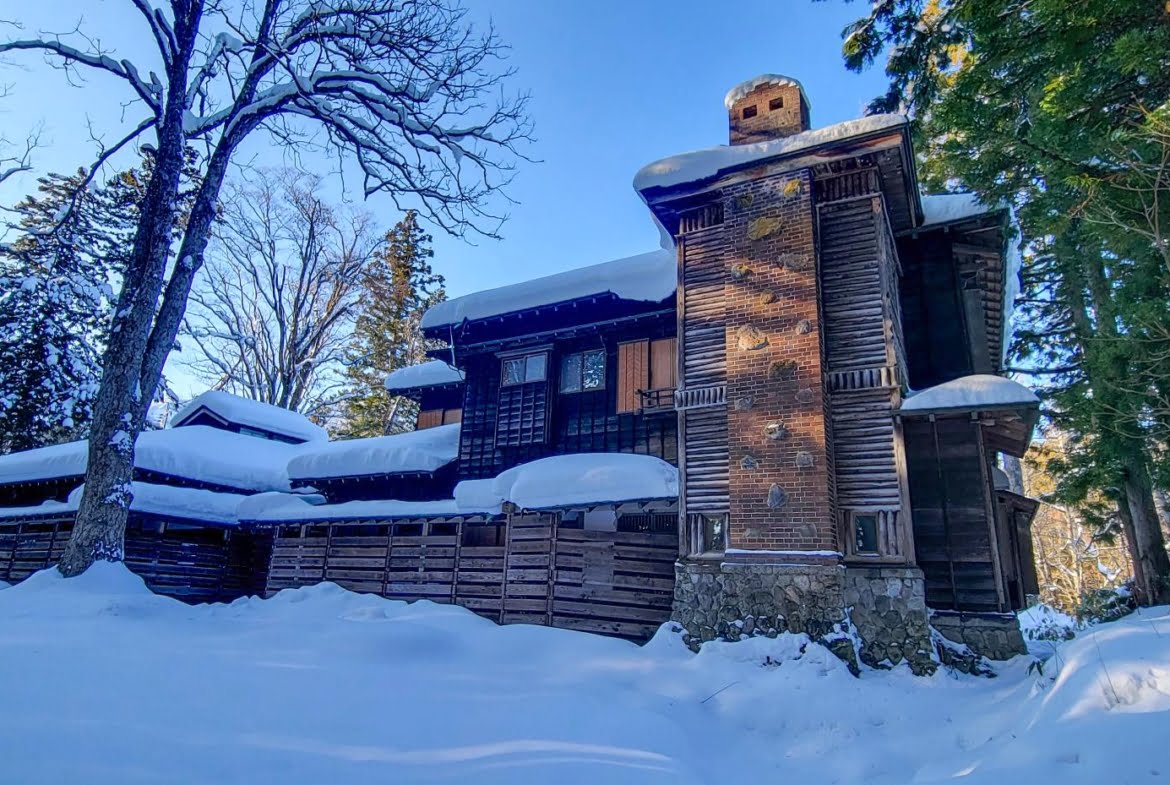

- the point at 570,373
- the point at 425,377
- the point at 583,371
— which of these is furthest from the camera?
the point at 425,377

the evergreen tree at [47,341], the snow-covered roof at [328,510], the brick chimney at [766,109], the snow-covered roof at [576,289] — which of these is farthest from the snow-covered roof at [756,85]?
the evergreen tree at [47,341]

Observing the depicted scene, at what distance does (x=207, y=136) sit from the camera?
1305 centimetres

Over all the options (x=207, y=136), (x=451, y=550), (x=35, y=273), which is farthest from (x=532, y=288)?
(x=35, y=273)

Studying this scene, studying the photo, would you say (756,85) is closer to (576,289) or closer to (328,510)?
(576,289)

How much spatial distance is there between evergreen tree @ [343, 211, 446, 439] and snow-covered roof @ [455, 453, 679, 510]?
16.4 meters

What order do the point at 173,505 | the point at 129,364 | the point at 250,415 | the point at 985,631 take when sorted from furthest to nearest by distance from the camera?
the point at 250,415
the point at 173,505
the point at 129,364
the point at 985,631

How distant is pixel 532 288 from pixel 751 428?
699 centimetres

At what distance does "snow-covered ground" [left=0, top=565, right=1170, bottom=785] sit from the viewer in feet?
13.7

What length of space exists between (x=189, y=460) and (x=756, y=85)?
728 inches

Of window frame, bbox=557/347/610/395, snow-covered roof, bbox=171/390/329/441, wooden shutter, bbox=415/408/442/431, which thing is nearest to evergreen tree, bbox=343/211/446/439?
snow-covered roof, bbox=171/390/329/441

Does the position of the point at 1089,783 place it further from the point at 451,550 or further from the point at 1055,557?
the point at 1055,557

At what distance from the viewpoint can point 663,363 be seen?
44.1 ft

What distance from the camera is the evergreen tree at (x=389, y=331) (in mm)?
27891

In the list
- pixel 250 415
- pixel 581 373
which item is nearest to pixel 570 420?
pixel 581 373
